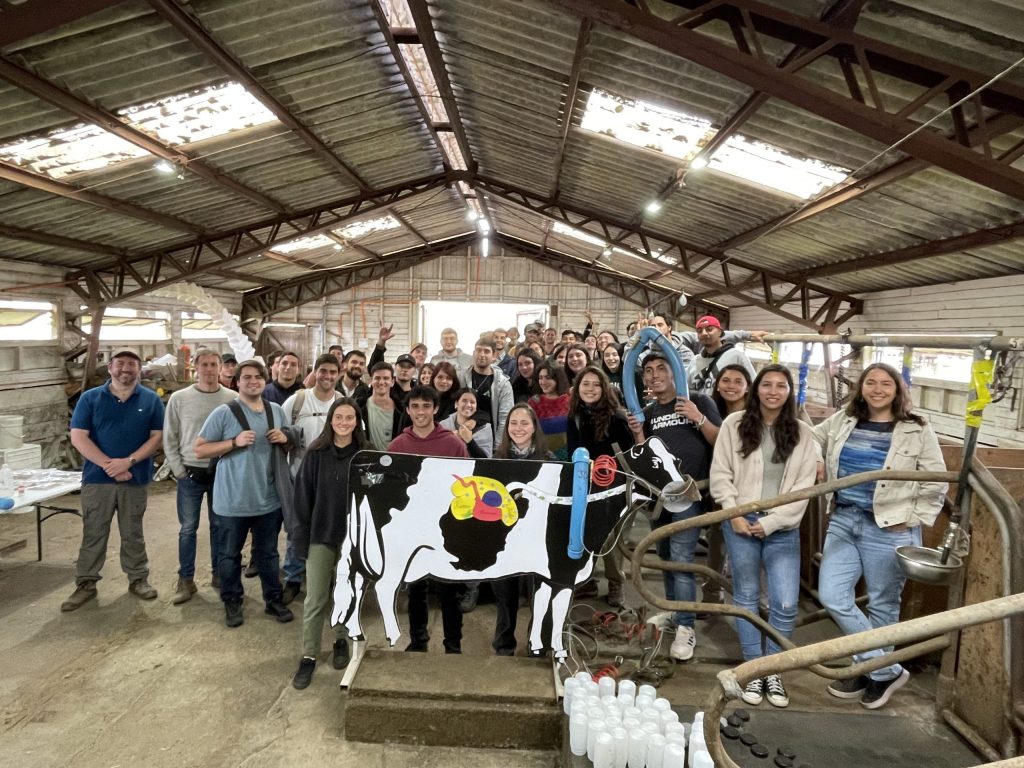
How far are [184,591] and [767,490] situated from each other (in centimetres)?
412

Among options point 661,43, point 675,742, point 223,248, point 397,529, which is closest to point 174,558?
point 397,529

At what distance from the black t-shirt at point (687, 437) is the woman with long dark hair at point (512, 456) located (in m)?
0.73

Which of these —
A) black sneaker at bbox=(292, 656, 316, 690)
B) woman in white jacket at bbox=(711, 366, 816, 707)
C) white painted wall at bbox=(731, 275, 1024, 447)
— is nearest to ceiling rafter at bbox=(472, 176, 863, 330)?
white painted wall at bbox=(731, 275, 1024, 447)

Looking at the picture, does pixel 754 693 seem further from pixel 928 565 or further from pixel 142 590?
→ pixel 142 590

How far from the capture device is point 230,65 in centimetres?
476

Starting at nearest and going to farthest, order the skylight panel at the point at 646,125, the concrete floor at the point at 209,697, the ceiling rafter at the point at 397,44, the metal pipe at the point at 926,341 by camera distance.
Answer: the metal pipe at the point at 926,341 < the concrete floor at the point at 209,697 < the ceiling rafter at the point at 397,44 < the skylight panel at the point at 646,125

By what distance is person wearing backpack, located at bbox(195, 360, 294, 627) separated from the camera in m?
3.71

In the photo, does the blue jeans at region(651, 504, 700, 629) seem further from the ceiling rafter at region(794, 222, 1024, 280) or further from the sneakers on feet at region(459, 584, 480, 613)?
the ceiling rafter at region(794, 222, 1024, 280)

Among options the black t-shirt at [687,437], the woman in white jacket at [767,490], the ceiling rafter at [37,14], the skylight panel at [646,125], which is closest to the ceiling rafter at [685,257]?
the skylight panel at [646,125]

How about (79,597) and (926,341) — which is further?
(79,597)

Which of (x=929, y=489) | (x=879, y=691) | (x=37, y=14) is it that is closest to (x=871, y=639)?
(x=929, y=489)

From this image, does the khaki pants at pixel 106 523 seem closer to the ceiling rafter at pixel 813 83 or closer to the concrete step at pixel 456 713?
the concrete step at pixel 456 713

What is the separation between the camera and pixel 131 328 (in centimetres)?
1119

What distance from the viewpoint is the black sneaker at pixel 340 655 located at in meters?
3.38
